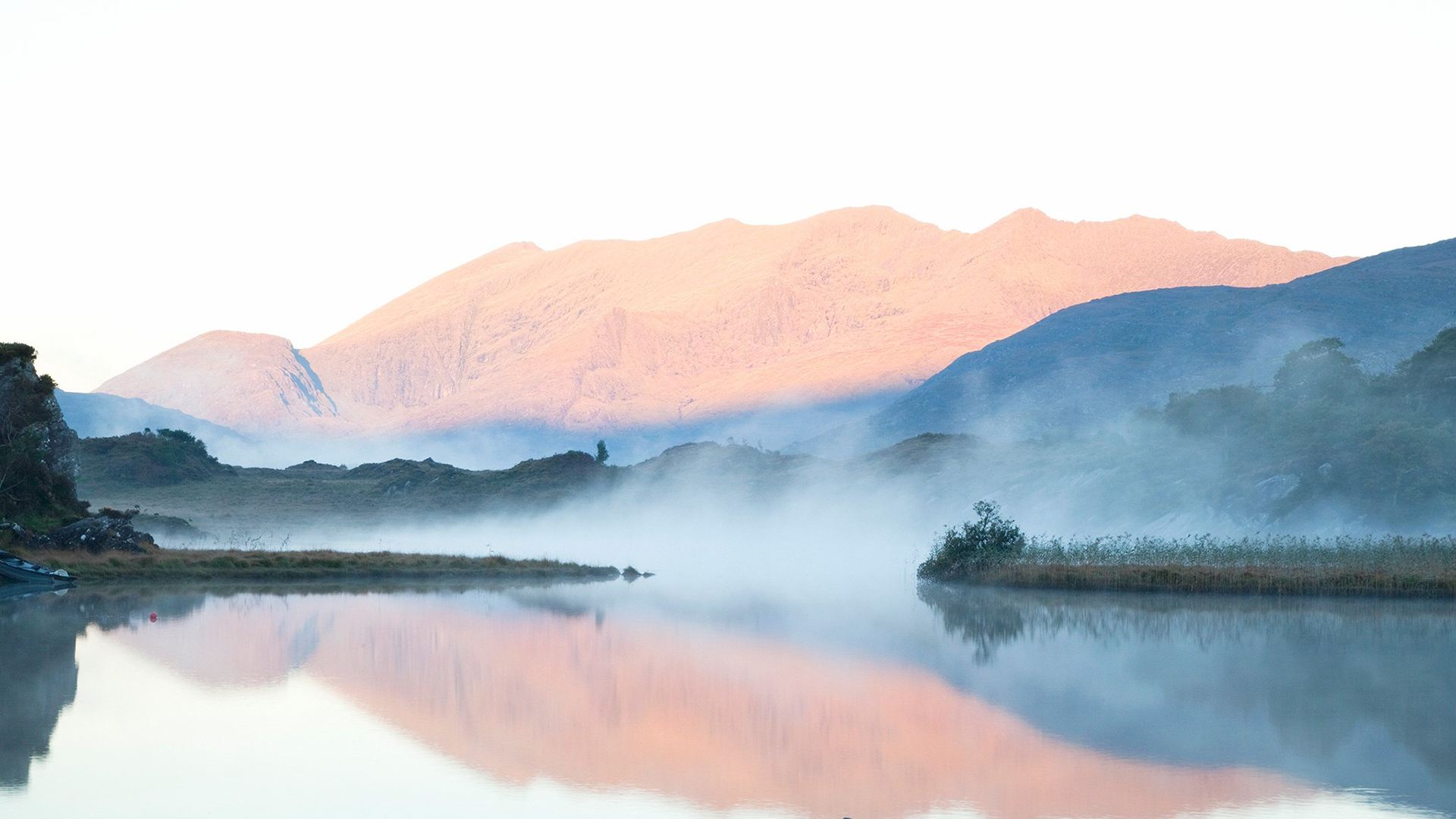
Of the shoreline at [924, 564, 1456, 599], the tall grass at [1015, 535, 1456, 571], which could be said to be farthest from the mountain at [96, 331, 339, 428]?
the shoreline at [924, 564, 1456, 599]

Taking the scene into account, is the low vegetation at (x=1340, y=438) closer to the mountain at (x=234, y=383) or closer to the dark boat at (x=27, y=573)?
the dark boat at (x=27, y=573)

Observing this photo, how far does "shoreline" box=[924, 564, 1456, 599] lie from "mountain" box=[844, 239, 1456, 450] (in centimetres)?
6525

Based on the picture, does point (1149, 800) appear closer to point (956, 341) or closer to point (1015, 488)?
point (1015, 488)

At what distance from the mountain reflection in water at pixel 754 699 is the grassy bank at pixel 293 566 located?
564cm

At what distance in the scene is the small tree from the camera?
42.5m

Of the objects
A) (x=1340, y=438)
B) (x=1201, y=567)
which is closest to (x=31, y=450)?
(x=1201, y=567)

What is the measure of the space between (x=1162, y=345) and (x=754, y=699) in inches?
4339

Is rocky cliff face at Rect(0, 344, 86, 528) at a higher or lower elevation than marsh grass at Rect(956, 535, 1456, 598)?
higher

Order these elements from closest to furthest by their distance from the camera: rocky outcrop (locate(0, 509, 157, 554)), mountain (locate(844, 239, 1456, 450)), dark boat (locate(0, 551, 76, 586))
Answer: dark boat (locate(0, 551, 76, 586)) < rocky outcrop (locate(0, 509, 157, 554)) < mountain (locate(844, 239, 1456, 450))

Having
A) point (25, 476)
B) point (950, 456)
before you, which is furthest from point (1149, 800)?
point (950, 456)

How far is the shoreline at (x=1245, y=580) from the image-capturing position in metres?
34.9

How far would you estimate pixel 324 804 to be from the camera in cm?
1175

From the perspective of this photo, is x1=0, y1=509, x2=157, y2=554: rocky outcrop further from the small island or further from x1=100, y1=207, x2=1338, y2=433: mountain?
x1=100, y1=207, x2=1338, y2=433: mountain

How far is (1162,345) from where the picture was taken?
12112cm
